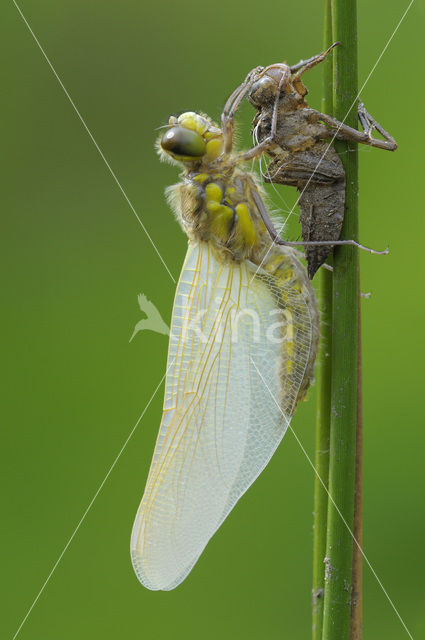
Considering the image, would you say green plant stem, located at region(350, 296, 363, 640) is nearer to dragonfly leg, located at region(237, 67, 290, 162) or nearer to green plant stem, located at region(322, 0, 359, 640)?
green plant stem, located at region(322, 0, 359, 640)

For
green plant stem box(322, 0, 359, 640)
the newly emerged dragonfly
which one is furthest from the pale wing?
green plant stem box(322, 0, 359, 640)

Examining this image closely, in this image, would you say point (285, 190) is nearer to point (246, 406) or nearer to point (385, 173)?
point (385, 173)

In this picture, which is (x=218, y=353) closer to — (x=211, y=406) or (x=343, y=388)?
(x=211, y=406)

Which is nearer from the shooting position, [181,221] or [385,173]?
[181,221]

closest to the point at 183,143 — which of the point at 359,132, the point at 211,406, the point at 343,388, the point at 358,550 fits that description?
the point at 359,132

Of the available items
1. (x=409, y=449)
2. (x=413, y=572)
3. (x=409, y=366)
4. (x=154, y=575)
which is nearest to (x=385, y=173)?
(x=409, y=366)

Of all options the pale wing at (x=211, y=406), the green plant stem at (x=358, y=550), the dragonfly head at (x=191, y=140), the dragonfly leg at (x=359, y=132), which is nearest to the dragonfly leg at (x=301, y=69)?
the dragonfly leg at (x=359, y=132)
